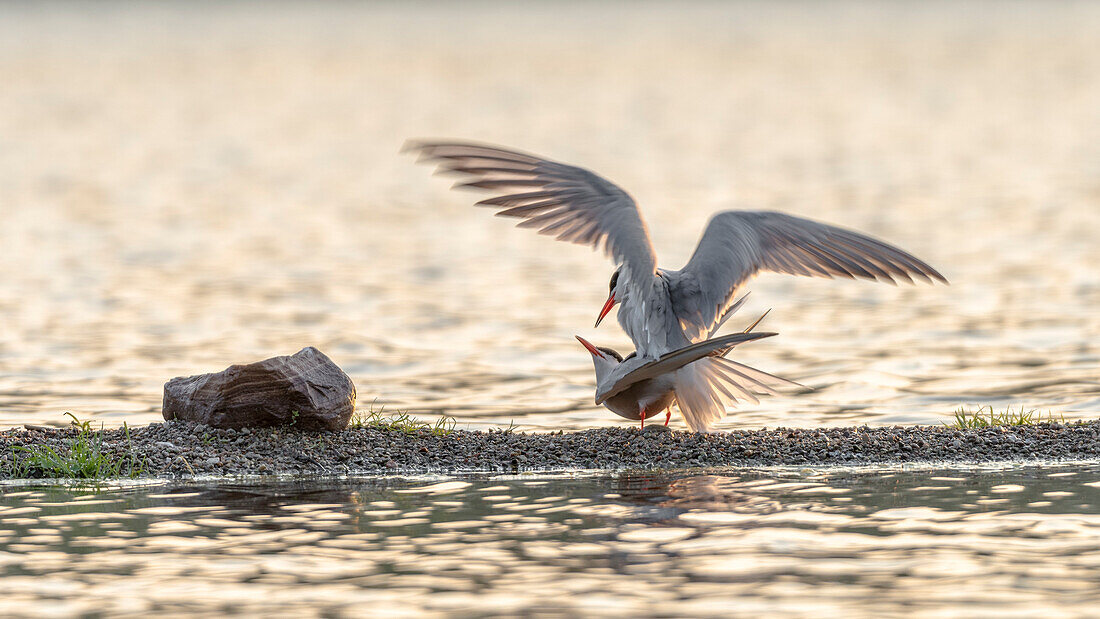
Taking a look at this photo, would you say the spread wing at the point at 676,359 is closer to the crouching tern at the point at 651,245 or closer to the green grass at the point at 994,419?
the crouching tern at the point at 651,245

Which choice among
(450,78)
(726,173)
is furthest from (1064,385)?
(450,78)

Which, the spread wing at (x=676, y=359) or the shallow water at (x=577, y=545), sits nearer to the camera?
the shallow water at (x=577, y=545)

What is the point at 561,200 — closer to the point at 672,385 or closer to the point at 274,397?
the point at 672,385

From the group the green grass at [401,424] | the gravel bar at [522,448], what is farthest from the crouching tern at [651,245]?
the green grass at [401,424]

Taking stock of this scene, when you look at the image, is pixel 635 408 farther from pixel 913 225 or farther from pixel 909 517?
pixel 913 225

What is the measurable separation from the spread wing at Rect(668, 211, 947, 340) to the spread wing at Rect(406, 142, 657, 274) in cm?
41

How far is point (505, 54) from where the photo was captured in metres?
74.0

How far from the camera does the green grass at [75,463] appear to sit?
10.3m

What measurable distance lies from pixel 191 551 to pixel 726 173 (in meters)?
23.4

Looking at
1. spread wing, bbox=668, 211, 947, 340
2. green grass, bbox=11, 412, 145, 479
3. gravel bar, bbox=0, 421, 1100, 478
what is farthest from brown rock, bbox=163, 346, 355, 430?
spread wing, bbox=668, 211, 947, 340

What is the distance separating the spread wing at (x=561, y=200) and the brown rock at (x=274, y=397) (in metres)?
1.54

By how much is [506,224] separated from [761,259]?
1415 cm

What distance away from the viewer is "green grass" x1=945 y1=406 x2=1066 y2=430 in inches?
451

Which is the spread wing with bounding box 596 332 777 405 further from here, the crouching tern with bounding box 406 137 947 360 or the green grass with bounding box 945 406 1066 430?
the green grass with bounding box 945 406 1066 430
